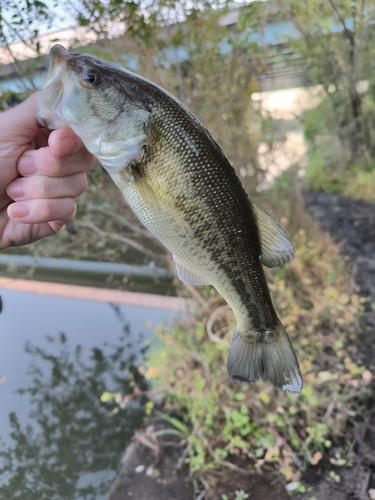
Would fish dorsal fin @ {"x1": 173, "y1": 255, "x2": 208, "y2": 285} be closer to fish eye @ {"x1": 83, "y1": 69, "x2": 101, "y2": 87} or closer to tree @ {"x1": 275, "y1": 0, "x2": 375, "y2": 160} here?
fish eye @ {"x1": 83, "y1": 69, "x2": 101, "y2": 87}

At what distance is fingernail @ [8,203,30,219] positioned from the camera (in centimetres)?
113

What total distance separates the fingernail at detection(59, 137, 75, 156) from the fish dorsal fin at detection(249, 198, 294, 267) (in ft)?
1.79

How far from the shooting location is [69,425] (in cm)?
305

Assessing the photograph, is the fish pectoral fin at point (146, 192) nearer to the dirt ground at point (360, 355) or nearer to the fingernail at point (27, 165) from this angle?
the fingernail at point (27, 165)

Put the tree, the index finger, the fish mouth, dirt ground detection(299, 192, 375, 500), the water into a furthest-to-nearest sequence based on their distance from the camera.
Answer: the tree → the water → dirt ground detection(299, 192, 375, 500) → the index finger → the fish mouth

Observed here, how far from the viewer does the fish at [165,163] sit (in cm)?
90

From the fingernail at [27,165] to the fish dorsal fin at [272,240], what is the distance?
27.4 inches

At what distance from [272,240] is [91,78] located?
0.63 metres

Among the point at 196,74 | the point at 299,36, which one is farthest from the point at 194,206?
the point at 299,36

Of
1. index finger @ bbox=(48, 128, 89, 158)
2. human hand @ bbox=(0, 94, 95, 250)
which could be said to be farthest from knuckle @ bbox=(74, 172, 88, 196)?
index finger @ bbox=(48, 128, 89, 158)

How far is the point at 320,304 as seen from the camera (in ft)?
9.95

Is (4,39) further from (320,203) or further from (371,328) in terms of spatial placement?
(320,203)

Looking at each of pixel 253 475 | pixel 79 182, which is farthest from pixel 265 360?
pixel 253 475

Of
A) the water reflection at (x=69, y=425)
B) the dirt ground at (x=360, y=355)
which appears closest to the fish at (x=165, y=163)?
the dirt ground at (x=360, y=355)
